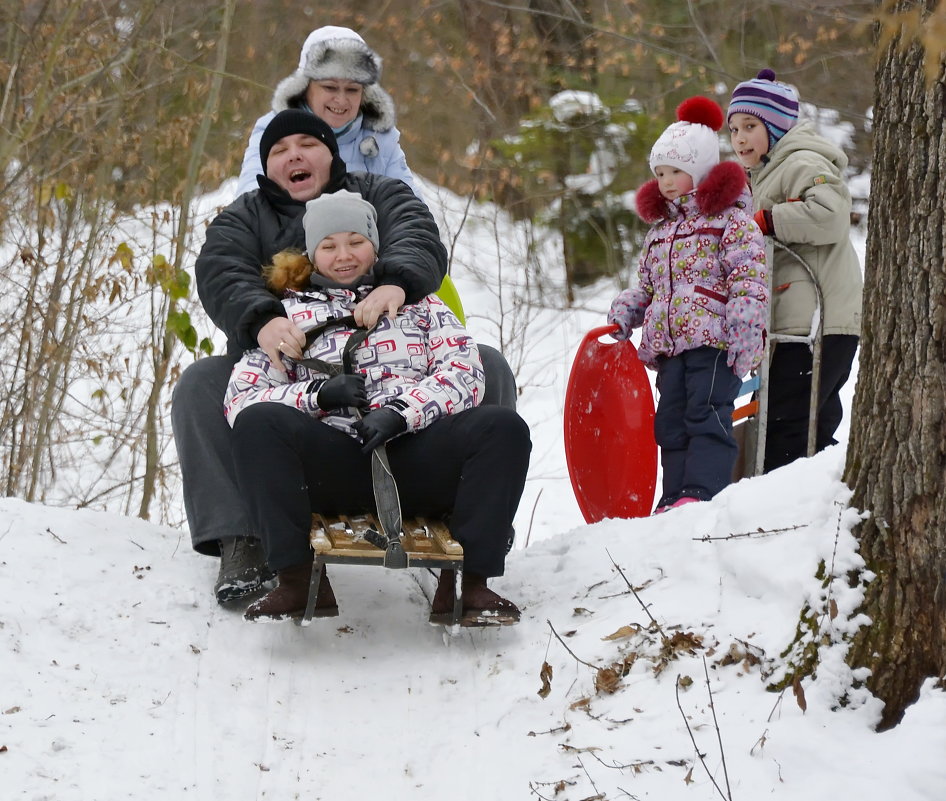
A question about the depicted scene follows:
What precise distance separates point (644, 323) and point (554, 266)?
24.5 feet

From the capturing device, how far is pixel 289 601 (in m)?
3.39

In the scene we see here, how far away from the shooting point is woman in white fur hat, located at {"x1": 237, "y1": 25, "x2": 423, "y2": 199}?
15.1 ft

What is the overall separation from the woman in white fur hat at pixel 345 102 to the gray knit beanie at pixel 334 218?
0.68 m

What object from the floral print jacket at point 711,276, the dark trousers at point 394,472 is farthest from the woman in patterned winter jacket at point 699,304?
the dark trousers at point 394,472

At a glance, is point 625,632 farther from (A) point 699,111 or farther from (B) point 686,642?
(A) point 699,111

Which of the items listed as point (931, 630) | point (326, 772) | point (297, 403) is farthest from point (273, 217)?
point (931, 630)

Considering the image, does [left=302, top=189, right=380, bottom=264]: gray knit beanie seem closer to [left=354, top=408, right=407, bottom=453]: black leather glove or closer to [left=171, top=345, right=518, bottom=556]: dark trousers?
[left=171, top=345, right=518, bottom=556]: dark trousers

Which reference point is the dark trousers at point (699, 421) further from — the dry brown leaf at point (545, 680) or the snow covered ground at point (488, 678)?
the dry brown leaf at point (545, 680)

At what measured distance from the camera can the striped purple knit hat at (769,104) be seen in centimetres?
469

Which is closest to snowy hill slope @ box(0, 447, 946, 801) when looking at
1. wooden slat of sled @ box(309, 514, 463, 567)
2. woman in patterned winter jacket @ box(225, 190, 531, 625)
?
woman in patterned winter jacket @ box(225, 190, 531, 625)

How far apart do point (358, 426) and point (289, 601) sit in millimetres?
558

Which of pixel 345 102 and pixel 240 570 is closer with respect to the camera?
pixel 240 570

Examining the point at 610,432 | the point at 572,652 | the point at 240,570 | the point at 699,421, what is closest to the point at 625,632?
the point at 572,652

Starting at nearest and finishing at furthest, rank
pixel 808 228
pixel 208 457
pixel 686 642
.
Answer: pixel 686 642 < pixel 208 457 < pixel 808 228
